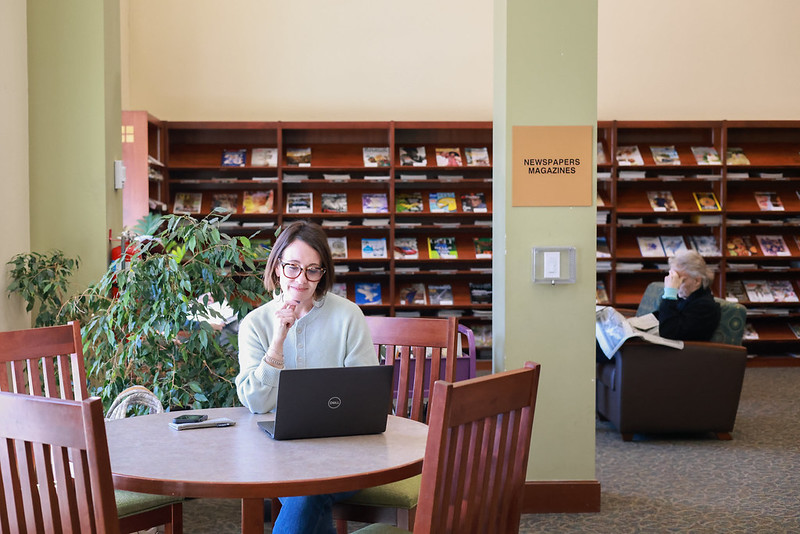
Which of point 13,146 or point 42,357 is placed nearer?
point 42,357

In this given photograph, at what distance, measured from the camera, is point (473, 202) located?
7707 millimetres

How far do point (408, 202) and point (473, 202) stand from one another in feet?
2.05

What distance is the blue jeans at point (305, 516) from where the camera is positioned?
2193mm

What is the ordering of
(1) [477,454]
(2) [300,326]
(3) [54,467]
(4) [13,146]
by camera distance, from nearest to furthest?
(3) [54,467]
(1) [477,454]
(2) [300,326]
(4) [13,146]

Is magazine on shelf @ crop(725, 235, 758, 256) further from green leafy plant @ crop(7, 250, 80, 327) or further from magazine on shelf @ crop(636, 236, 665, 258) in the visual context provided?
green leafy plant @ crop(7, 250, 80, 327)

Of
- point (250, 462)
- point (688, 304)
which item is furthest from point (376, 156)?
point (250, 462)

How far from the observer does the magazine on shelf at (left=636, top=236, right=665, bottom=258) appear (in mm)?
7789

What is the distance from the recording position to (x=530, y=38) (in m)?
3.56

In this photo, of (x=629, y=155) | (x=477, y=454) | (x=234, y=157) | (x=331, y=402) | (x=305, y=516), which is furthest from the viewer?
(x=629, y=155)

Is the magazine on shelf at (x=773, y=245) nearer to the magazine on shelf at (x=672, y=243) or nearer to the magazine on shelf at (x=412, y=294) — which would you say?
the magazine on shelf at (x=672, y=243)

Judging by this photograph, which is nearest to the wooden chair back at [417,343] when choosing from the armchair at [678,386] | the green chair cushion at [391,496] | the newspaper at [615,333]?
the green chair cushion at [391,496]

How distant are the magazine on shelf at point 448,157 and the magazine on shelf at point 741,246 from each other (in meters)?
2.79

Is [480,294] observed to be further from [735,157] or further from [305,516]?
[305,516]

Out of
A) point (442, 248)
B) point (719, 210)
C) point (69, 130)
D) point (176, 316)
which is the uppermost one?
point (69, 130)
